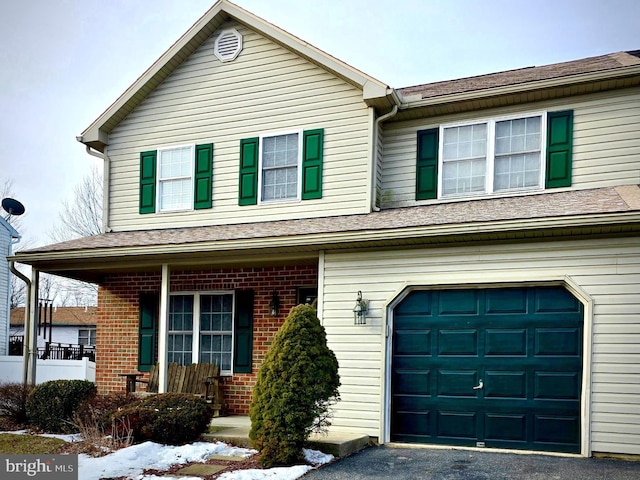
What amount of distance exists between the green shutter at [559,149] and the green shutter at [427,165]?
1866 millimetres

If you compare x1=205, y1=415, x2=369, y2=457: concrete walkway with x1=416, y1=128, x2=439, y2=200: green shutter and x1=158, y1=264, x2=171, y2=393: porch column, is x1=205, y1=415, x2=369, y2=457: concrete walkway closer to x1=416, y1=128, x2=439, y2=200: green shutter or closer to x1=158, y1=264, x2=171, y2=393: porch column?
x1=158, y1=264, x2=171, y2=393: porch column

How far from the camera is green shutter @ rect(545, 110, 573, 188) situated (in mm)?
10727

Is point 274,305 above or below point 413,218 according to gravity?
below

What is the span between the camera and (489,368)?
9.30m

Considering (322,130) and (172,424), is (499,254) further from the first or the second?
(172,424)

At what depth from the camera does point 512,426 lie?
9.09 metres

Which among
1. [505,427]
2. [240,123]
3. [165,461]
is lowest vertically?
[165,461]

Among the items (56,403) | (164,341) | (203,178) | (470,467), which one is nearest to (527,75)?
(203,178)

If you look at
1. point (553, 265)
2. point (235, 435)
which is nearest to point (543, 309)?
point (553, 265)

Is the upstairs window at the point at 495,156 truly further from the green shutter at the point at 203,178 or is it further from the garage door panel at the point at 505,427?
the green shutter at the point at 203,178

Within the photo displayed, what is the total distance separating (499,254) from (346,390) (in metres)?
3.04

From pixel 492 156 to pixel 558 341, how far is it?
3.59m

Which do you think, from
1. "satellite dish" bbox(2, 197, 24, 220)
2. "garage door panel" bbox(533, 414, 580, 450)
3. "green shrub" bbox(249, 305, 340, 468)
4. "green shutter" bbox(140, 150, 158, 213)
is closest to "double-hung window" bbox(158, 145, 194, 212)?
"green shutter" bbox(140, 150, 158, 213)

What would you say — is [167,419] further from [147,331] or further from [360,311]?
[147,331]
